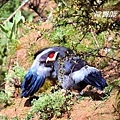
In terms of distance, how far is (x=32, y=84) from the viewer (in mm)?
4770

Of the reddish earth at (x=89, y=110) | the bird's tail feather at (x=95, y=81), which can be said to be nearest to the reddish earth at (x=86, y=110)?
the reddish earth at (x=89, y=110)

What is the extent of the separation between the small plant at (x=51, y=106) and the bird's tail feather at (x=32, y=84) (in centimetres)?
36

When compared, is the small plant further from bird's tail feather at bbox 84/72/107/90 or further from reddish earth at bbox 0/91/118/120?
bird's tail feather at bbox 84/72/107/90

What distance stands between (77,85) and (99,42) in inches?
56.1

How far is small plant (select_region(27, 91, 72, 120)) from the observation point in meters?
4.32

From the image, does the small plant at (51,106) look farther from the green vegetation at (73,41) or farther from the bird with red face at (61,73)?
the bird with red face at (61,73)

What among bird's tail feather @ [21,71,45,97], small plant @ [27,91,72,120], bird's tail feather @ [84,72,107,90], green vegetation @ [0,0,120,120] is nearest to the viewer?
green vegetation @ [0,0,120,120]

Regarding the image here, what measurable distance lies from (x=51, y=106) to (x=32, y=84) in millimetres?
510

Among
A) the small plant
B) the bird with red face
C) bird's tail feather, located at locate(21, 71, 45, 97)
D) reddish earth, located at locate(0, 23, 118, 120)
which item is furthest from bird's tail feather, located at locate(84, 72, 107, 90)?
bird's tail feather, located at locate(21, 71, 45, 97)

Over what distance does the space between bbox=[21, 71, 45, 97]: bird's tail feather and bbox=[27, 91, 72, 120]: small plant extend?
0.36 metres

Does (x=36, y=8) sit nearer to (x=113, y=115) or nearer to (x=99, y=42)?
(x=99, y=42)

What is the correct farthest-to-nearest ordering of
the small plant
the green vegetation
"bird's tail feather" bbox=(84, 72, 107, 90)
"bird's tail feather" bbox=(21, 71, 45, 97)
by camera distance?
"bird's tail feather" bbox=(21, 71, 45, 97) < "bird's tail feather" bbox=(84, 72, 107, 90) < the small plant < the green vegetation

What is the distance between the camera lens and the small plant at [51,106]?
4320mm

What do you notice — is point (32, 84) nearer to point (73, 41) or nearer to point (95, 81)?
point (95, 81)
